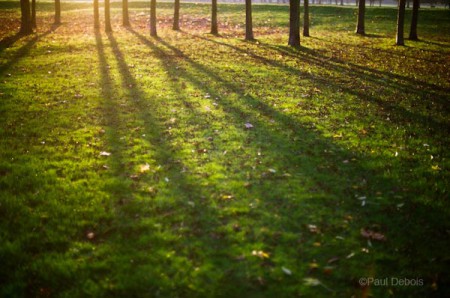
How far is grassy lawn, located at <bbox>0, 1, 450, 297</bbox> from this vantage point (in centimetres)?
520

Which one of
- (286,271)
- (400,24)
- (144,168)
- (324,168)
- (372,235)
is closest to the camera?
(286,271)

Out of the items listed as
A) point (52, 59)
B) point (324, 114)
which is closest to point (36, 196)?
point (324, 114)

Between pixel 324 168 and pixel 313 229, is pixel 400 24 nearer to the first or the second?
pixel 324 168

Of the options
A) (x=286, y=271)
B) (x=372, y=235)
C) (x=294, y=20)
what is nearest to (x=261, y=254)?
(x=286, y=271)

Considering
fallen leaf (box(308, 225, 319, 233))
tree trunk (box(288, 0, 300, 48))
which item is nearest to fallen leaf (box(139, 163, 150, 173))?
fallen leaf (box(308, 225, 319, 233))

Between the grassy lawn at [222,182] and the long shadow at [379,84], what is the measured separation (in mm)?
96

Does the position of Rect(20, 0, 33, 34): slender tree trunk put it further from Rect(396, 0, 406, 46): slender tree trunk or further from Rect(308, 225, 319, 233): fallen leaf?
Rect(308, 225, 319, 233): fallen leaf

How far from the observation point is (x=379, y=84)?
1516cm

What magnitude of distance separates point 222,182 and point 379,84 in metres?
10.8

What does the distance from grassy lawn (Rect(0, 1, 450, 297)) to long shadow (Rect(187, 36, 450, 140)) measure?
10cm

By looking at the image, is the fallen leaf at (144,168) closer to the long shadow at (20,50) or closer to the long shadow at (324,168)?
the long shadow at (324,168)

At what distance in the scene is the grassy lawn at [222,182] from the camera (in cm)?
520

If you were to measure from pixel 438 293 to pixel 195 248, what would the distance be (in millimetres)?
3643

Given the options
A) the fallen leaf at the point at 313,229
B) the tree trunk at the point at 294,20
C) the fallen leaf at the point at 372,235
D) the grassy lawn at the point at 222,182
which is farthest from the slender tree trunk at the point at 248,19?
the fallen leaf at the point at 372,235
